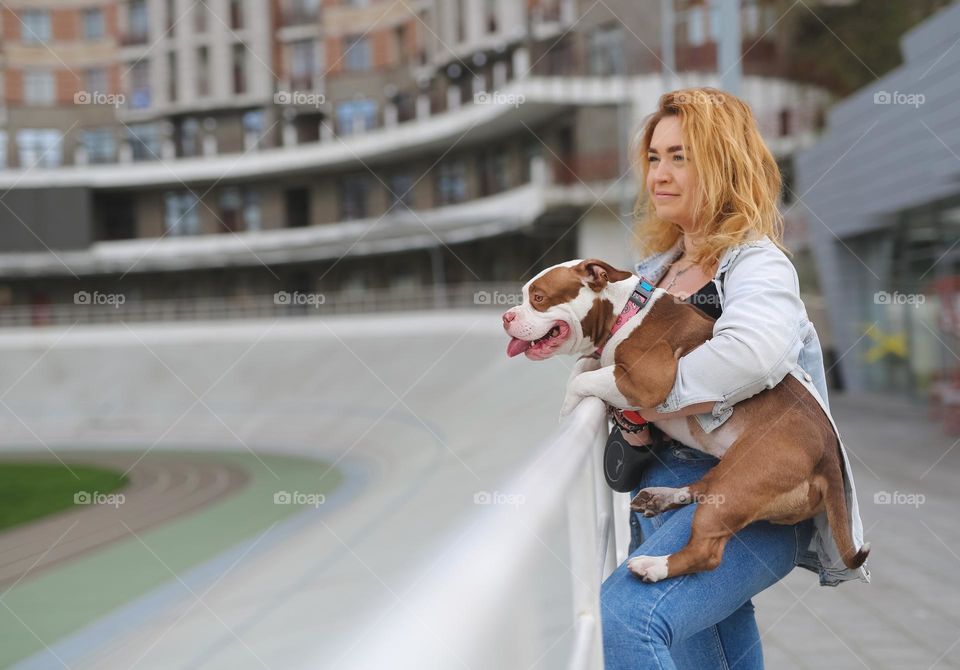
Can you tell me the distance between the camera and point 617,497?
3861mm

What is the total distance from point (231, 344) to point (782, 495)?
132ft

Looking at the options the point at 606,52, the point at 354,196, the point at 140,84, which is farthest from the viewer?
the point at 140,84

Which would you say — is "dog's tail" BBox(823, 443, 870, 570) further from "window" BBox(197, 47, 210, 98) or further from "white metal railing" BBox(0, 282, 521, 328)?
"window" BBox(197, 47, 210, 98)

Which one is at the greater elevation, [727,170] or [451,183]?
[451,183]

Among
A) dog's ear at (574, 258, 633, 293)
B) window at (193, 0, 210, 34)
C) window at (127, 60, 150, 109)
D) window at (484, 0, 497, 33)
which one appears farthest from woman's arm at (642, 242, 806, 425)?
window at (127, 60, 150, 109)

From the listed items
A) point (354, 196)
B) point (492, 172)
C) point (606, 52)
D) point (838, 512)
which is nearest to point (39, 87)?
point (354, 196)

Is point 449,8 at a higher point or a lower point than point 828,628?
higher

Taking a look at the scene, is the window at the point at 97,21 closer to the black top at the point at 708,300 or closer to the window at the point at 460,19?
the window at the point at 460,19

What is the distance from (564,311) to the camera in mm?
2672

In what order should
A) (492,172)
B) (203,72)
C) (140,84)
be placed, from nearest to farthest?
1. (492,172)
2. (203,72)
3. (140,84)

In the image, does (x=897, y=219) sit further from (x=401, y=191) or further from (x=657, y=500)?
(x=401, y=191)

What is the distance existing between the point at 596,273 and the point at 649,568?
0.84m

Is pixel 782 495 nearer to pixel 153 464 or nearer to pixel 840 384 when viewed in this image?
pixel 840 384

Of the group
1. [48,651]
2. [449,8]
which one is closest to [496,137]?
[449,8]
